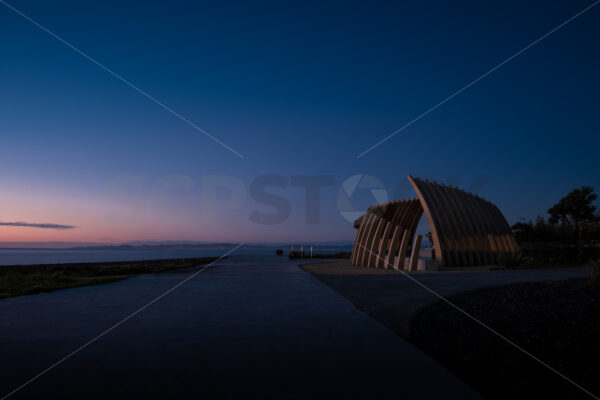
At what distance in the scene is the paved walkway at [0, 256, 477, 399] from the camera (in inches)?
126

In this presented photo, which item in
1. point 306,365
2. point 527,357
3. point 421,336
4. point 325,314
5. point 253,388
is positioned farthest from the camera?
point 325,314

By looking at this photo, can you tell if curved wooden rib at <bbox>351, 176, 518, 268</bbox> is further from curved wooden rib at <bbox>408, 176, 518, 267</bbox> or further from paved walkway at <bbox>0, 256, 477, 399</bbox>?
paved walkway at <bbox>0, 256, 477, 399</bbox>

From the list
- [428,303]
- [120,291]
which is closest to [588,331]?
[428,303]

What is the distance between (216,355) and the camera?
4.15 meters

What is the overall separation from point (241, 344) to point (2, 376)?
8.01ft

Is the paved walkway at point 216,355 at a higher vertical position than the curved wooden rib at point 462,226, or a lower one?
lower

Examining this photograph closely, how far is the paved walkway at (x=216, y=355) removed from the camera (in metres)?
3.20

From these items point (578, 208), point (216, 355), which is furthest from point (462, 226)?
point (578, 208)

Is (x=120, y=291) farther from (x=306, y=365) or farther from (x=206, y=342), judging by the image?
(x=306, y=365)

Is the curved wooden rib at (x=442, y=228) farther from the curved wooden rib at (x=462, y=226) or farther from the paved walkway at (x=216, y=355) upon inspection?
the paved walkway at (x=216, y=355)

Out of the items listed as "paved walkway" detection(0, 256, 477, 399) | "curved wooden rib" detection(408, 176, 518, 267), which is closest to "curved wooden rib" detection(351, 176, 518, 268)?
"curved wooden rib" detection(408, 176, 518, 267)

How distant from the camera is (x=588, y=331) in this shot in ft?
15.1

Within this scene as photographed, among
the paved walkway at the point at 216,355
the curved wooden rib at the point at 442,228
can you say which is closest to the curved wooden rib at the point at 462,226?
the curved wooden rib at the point at 442,228

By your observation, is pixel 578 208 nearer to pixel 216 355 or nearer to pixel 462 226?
pixel 462 226
